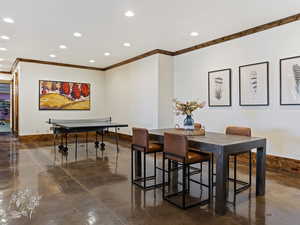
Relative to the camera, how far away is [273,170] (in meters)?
4.08

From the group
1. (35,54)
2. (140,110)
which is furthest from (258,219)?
(35,54)

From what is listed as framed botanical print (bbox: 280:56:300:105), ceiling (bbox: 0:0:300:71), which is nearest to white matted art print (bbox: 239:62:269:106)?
framed botanical print (bbox: 280:56:300:105)

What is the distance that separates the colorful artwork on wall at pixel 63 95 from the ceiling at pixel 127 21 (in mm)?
1892

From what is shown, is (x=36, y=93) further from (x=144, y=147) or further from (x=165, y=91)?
(x=144, y=147)

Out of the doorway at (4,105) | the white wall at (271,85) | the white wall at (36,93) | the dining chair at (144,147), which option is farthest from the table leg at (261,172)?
the doorway at (4,105)

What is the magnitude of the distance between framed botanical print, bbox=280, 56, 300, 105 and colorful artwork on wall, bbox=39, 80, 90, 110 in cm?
681

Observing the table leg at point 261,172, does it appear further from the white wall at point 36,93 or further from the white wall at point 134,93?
the white wall at point 36,93

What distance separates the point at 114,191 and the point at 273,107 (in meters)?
3.35

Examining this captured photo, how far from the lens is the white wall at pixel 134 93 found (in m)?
6.40

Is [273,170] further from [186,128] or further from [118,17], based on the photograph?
[118,17]

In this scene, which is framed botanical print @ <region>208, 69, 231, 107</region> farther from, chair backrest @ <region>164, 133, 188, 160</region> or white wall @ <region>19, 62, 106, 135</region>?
white wall @ <region>19, 62, 106, 135</region>

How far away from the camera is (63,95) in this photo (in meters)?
8.11

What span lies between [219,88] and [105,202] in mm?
3758

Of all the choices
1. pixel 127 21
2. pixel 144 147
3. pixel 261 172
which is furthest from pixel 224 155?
pixel 127 21
